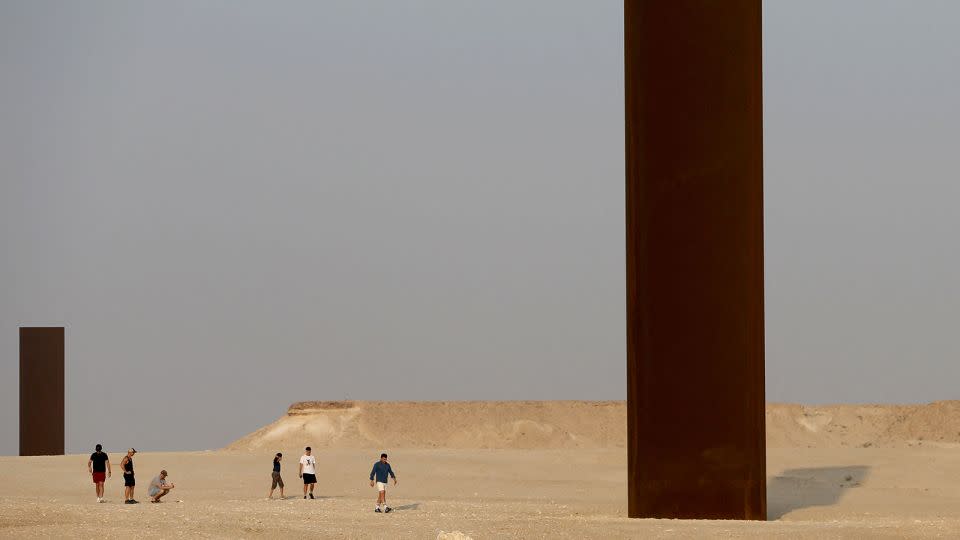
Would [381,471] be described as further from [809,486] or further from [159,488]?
[809,486]

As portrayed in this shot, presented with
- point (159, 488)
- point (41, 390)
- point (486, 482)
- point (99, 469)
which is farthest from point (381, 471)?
point (41, 390)

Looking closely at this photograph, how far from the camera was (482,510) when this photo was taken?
24516 mm

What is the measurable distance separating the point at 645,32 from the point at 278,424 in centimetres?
3958

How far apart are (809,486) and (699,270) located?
9564mm

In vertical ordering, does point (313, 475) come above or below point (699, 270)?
below

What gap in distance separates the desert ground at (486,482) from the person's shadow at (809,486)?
0.22 feet

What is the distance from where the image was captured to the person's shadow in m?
25.4

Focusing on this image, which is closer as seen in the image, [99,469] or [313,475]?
[99,469]

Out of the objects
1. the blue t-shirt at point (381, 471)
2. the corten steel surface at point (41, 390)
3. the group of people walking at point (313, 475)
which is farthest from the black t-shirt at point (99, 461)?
the corten steel surface at point (41, 390)

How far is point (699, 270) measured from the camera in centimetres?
2186

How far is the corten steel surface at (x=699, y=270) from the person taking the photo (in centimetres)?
2173

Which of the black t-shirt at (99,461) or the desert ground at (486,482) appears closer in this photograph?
the desert ground at (486,482)

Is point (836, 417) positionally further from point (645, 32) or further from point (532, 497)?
point (645, 32)

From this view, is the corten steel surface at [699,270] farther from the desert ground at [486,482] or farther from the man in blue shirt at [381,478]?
the man in blue shirt at [381,478]
